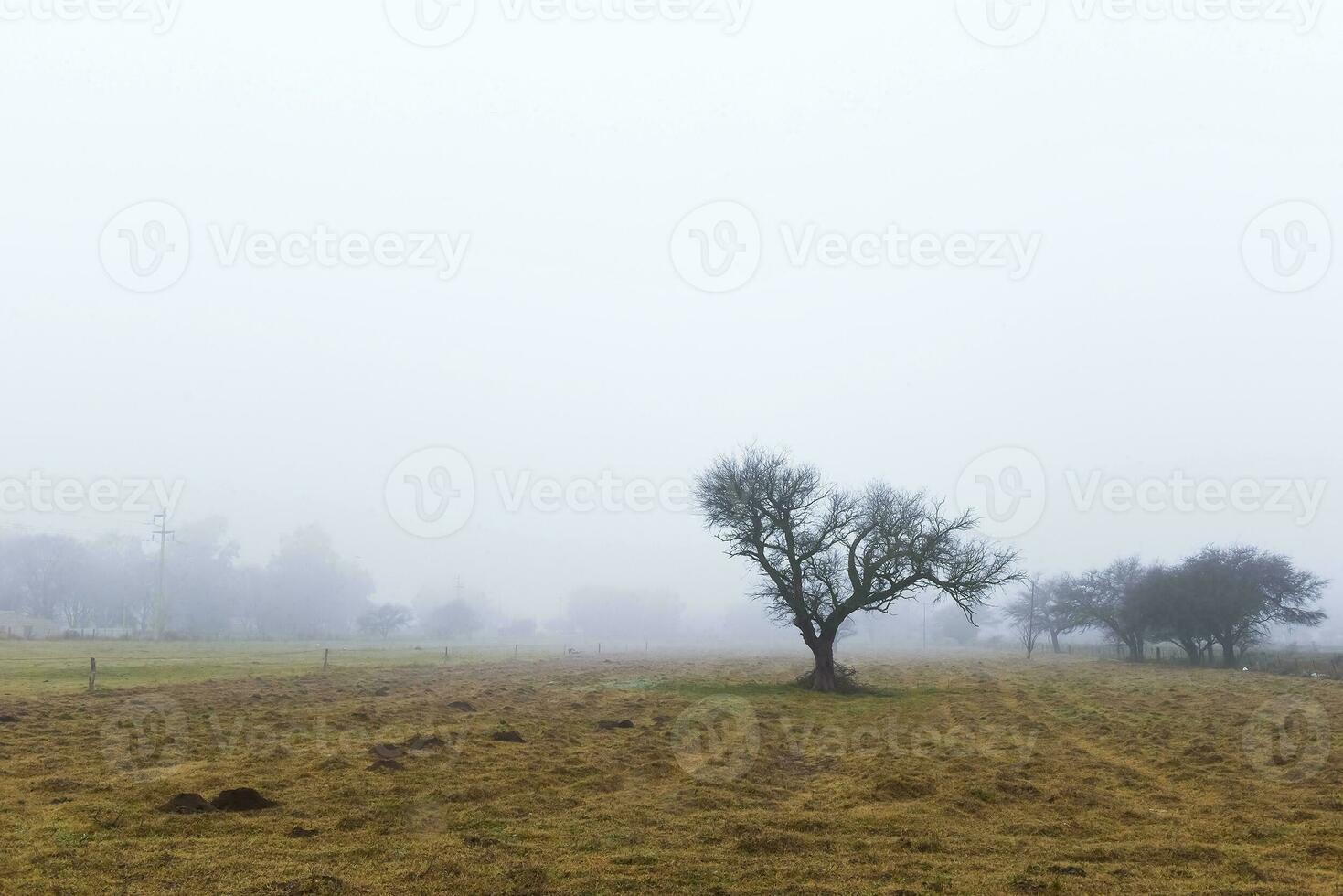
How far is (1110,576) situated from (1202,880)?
97423mm

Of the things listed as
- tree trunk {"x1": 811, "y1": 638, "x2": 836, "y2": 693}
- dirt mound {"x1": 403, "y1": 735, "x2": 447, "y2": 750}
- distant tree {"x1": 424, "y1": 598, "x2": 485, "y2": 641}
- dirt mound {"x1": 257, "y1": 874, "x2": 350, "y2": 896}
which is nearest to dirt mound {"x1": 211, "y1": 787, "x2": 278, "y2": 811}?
dirt mound {"x1": 257, "y1": 874, "x2": 350, "y2": 896}

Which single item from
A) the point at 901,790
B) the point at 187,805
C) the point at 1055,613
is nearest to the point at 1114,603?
the point at 1055,613

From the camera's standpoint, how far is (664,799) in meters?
14.2

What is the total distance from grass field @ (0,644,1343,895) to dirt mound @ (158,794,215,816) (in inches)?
14.4

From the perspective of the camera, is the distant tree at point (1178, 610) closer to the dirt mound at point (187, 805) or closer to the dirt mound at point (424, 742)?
the dirt mound at point (424, 742)

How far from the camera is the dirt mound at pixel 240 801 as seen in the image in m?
12.6

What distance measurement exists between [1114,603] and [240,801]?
96.2 m

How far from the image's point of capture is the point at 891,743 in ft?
67.9

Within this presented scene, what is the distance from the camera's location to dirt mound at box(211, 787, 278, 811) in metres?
12.6

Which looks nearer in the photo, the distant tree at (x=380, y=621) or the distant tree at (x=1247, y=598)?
the distant tree at (x=1247, y=598)

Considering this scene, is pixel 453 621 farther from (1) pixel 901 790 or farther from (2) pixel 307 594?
(1) pixel 901 790

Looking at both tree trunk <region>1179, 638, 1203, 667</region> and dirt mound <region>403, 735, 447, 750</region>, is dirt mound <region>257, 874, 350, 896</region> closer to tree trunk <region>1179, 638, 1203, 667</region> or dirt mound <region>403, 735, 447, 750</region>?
dirt mound <region>403, 735, 447, 750</region>

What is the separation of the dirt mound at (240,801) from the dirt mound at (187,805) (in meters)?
0.16

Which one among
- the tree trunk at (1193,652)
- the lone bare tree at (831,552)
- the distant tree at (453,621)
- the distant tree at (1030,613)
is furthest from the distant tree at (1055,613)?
the distant tree at (453,621)
